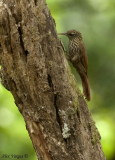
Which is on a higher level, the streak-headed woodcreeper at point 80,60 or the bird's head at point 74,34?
the bird's head at point 74,34

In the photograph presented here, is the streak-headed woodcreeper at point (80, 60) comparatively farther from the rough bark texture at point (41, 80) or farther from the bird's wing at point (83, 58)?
the rough bark texture at point (41, 80)

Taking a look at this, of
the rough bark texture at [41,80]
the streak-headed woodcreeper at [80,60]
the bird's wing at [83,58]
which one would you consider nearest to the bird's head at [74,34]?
the streak-headed woodcreeper at [80,60]

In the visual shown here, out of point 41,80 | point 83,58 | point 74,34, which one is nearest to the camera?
point 41,80

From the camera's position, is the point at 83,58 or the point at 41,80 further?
the point at 83,58

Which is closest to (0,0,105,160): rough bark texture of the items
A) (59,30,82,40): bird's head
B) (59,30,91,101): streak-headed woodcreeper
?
(59,30,91,101): streak-headed woodcreeper

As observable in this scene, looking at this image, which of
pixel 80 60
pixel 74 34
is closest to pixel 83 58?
pixel 80 60

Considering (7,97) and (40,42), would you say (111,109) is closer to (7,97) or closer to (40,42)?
(7,97)

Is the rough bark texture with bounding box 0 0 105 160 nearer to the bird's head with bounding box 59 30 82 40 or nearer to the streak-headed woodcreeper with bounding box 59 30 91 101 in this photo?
the streak-headed woodcreeper with bounding box 59 30 91 101

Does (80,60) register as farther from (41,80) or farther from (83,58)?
(41,80)

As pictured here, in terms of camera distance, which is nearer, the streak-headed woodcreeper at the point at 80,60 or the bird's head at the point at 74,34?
the streak-headed woodcreeper at the point at 80,60
